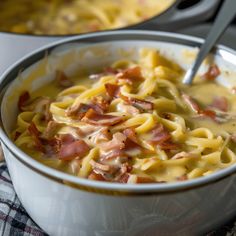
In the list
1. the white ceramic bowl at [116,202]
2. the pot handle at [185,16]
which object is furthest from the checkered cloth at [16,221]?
the pot handle at [185,16]

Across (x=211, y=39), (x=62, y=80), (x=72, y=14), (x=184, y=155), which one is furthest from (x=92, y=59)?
(x=72, y=14)

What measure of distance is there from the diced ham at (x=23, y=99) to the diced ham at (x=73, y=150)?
14.6 inches

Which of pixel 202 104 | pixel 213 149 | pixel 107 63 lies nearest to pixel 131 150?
pixel 213 149

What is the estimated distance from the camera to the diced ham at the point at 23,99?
226cm

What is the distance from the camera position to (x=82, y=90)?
2.36 m

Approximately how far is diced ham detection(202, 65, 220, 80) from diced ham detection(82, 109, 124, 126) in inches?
22.0

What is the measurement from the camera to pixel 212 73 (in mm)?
2455

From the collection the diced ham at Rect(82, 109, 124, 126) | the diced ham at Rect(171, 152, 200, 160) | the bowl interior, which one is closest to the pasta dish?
the bowl interior

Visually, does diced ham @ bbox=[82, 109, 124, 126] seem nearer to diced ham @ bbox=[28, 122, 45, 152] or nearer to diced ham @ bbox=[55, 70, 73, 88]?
diced ham @ bbox=[28, 122, 45, 152]

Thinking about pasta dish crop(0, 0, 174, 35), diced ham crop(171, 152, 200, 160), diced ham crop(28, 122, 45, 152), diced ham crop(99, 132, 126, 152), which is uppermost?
diced ham crop(171, 152, 200, 160)

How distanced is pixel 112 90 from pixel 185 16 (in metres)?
0.66

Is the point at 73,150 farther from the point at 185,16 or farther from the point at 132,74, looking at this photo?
the point at 185,16

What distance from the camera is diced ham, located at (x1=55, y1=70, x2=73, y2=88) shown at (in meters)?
2.44

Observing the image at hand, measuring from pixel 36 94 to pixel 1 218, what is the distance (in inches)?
22.2
